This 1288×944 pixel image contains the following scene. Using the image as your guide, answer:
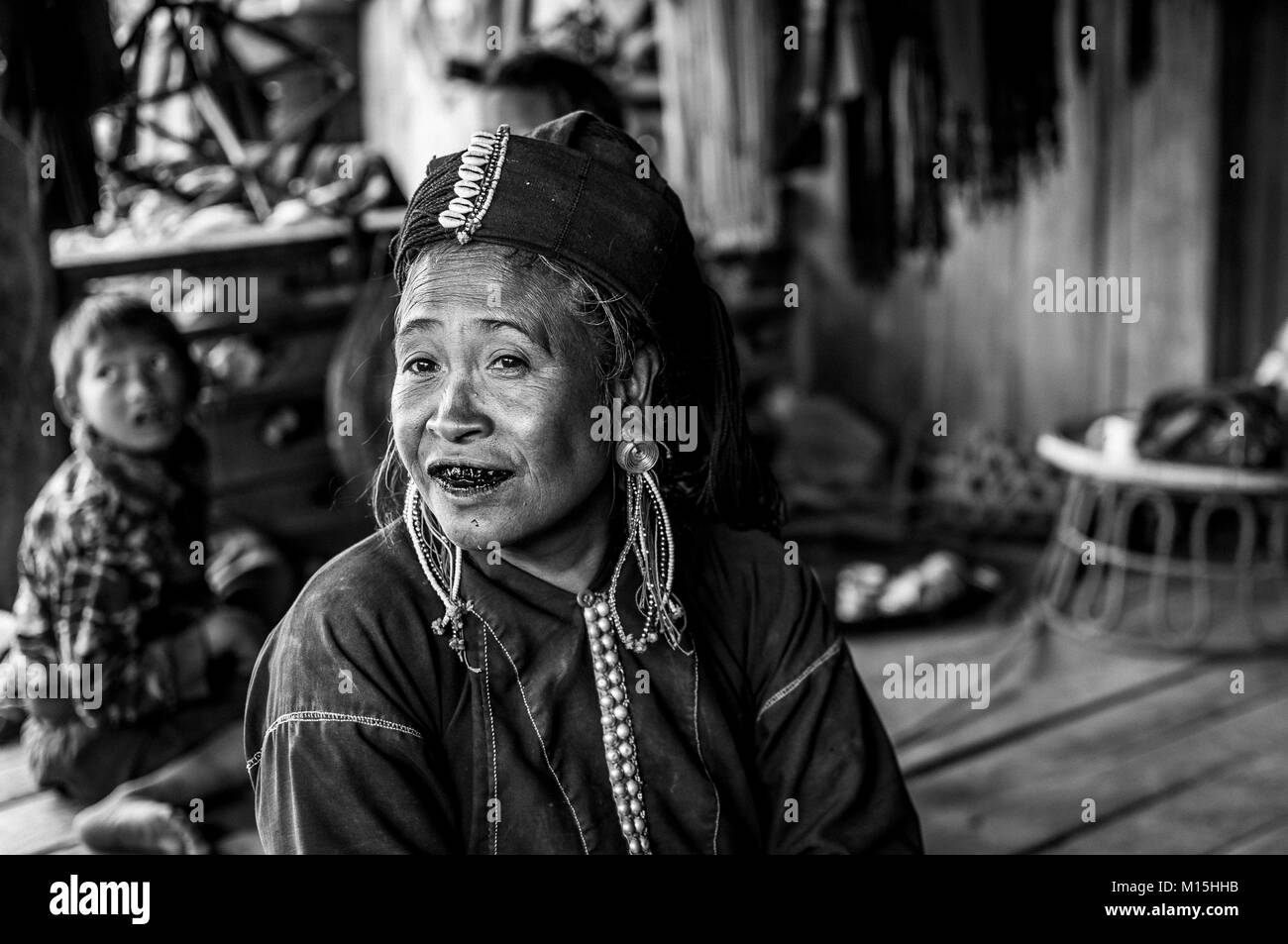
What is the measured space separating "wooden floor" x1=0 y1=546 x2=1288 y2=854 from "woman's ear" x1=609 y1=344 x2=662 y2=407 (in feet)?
5.14

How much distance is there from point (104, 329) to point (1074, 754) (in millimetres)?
2281

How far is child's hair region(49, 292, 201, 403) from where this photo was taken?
9.39ft

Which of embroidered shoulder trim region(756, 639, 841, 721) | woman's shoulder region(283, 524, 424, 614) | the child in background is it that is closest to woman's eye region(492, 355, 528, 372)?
woman's shoulder region(283, 524, 424, 614)

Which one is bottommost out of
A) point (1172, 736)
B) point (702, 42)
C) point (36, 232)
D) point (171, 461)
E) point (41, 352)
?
point (1172, 736)

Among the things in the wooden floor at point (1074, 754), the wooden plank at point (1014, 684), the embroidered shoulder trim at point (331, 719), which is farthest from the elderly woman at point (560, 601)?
the wooden plank at point (1014, 684)

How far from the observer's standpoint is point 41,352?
3334 mm

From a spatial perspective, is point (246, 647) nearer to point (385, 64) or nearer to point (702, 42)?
point (702, 42)

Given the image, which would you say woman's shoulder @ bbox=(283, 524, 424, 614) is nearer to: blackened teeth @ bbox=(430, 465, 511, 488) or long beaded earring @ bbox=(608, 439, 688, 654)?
blackened teeth @ bbox=(430, 465, 511, 488)

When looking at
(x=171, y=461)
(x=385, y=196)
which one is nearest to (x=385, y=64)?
(x=385, y=196)

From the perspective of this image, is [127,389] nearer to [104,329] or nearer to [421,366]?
A: [104,329]

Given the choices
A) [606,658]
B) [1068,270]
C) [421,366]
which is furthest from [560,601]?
[1068,270]

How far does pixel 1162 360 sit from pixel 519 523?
12.9 ft

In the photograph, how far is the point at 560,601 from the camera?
162cm

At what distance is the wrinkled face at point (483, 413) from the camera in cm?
149
